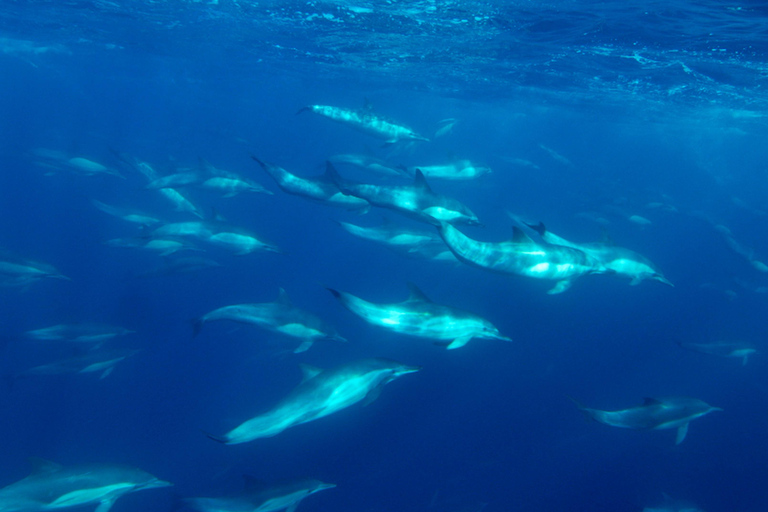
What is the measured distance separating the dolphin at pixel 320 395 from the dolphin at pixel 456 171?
452 inches

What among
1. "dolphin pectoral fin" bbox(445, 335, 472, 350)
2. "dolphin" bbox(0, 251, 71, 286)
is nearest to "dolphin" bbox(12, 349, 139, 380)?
"dolphin" bbox(0, 251, 71, 286)

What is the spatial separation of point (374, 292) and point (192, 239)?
7.27 metres

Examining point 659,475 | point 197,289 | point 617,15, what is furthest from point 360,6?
point 659,475

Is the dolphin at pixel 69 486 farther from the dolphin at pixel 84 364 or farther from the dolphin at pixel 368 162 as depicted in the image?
the dolphin at pixel 368 162

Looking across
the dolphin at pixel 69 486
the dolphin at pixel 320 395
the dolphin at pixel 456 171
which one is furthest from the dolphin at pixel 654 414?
the dolphin at pixel 456 171

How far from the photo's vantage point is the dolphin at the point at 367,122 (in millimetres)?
14957

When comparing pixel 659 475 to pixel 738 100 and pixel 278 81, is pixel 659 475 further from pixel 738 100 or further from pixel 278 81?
pixel 278 81

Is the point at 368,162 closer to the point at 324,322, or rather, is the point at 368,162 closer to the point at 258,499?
the point at 324,322

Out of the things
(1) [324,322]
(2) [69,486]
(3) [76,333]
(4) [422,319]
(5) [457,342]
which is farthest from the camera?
(3) [76,333]

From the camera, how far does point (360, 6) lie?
19000mm

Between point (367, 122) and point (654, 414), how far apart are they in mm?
11727

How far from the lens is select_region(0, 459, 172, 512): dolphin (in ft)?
22.9

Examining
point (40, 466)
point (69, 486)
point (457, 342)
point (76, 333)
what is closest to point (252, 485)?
point (69, 486)

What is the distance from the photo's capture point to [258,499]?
7312mm
